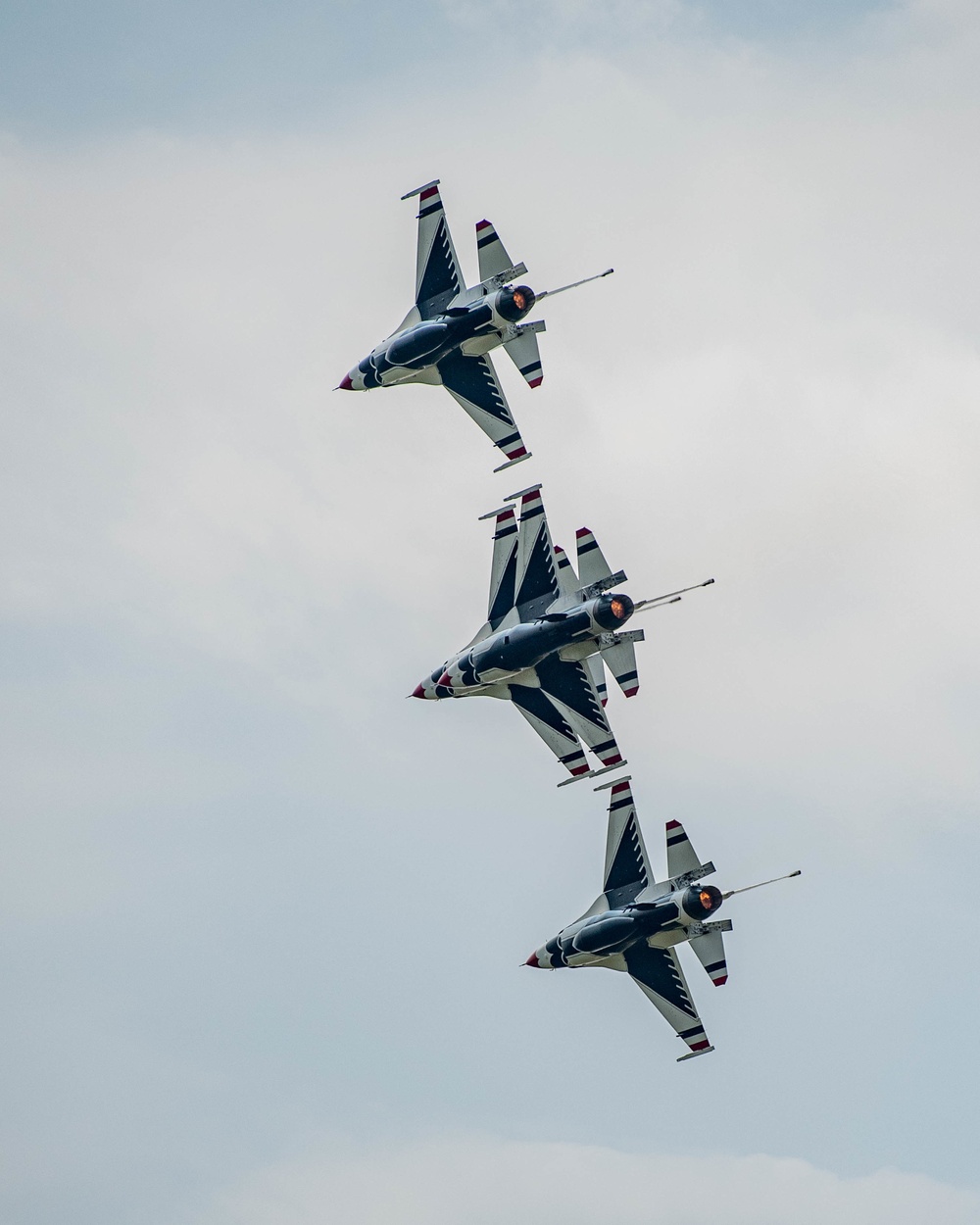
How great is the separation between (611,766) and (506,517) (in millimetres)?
13968

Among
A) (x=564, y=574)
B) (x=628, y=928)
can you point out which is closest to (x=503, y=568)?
(x=564, y=574)

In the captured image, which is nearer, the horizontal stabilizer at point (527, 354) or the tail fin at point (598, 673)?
the horizontal stabilizer at point (527, 354)

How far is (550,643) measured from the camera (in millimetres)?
132125

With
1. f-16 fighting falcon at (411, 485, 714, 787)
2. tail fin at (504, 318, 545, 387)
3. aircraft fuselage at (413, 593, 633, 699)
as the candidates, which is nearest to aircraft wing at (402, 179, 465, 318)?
tail fin at (504, 318, 545, 387)

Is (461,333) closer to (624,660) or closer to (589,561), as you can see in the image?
(589,561)

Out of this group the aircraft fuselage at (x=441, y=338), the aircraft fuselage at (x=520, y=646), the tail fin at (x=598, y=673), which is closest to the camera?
the aircraft fuselage at (x=520, y=646)

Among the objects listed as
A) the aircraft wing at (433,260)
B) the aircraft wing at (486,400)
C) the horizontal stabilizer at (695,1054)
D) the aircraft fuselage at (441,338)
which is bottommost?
Result: the horizontal stabilizer at (695,1054)

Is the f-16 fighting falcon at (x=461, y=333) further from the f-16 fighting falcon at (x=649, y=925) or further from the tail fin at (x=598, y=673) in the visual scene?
the f-16 fighting falcon at (x=649, y=925)

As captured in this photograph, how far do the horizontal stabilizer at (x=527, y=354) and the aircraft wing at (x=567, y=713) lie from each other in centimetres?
1427

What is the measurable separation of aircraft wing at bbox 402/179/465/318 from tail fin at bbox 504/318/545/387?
4.78 meters

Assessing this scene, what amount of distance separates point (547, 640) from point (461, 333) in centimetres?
→ 1622

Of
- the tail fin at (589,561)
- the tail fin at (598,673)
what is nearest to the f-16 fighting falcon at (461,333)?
the tail fin at (589,561)

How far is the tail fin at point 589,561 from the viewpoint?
131375mm

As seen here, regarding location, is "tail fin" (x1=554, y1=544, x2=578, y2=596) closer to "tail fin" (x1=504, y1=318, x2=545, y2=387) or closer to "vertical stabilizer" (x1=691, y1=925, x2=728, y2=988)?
"tail fin" (x1=504, y1=318, x2=545, y2=387)
